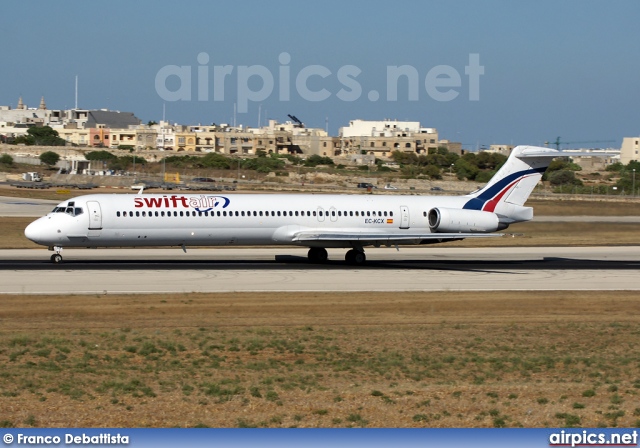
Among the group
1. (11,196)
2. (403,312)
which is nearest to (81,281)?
(403,312)

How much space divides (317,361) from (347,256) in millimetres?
20459

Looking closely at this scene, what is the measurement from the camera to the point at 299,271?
34.9 meters

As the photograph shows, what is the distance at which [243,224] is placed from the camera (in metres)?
36.4

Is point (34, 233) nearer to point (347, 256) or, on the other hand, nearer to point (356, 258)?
point (347, 256)

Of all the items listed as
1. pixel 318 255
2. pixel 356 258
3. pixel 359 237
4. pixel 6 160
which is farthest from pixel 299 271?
pixel 6 160

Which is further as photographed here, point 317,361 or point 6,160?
point 6,160

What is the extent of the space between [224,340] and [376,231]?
1898 cm

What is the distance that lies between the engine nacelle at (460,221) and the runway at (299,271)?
5.05ft

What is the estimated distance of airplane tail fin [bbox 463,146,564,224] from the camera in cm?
3991

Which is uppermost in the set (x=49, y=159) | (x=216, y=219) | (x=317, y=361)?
(x=49, y=159)

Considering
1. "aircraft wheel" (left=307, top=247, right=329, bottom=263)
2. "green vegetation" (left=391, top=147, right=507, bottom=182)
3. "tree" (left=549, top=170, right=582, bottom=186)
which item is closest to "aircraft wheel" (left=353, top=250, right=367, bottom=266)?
"aircraft wheel" (left=307, top=247, right=329, bottom=263)

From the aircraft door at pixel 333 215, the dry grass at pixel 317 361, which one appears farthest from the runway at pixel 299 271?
the dry grass at pixel 317 361

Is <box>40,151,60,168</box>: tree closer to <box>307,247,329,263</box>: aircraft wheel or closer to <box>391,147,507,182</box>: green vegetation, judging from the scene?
<box>391,147,507,182</box>: green vegetation

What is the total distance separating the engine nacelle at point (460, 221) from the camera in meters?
38.4
